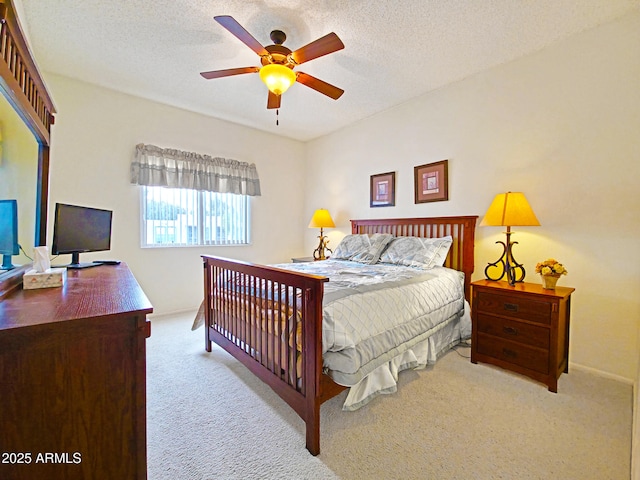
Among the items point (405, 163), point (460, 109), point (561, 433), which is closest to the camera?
point (561, 433)

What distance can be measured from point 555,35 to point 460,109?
883 millimetres

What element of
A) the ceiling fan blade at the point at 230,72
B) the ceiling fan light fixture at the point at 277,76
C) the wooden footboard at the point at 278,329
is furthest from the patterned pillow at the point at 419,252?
the ceiling fan blade at the point at 230,72

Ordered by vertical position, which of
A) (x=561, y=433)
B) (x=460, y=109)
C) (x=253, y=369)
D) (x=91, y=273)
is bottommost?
(x=561, y=433)

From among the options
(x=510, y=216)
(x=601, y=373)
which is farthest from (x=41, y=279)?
(x=601, y=373)

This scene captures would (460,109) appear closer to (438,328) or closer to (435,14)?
(435,14)

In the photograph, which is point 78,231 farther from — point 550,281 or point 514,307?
point 550,281

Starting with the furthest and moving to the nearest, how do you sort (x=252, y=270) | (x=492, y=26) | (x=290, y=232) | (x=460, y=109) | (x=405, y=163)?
1. (x=290, y=232)
2. (x=405, y=163)
3. (x=460, y=109)
4. (x=492, y=26)
5. (x=252, y=270)

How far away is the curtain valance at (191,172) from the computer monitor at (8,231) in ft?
7.49

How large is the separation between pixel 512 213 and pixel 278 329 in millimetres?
2084

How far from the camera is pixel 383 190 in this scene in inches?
151

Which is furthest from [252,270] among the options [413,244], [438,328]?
[413,244]

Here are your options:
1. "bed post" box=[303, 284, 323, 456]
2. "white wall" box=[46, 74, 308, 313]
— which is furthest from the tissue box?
"white wall" box=[46, 74, 308, 313]

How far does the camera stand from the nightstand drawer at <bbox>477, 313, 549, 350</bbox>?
2.09 m

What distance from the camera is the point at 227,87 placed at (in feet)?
10.4
